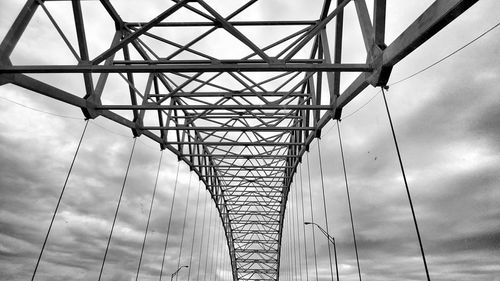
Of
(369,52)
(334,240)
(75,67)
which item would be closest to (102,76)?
(75,67)

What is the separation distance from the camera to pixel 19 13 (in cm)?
900

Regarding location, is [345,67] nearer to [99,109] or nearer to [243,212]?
[99,109]

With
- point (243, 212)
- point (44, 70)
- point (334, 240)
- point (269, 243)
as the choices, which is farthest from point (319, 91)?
point (269, 243)

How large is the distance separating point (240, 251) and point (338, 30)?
55.9 metres

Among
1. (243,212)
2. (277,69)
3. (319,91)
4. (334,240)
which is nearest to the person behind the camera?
(277,69)

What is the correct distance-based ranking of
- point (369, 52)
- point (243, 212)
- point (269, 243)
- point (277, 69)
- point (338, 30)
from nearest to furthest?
1. point (369, 52)
2. point (277, 69)
3. point (338, 30)
4. point (243, 212)
5. point (269, 243)

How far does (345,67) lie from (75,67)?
7664 millimetres

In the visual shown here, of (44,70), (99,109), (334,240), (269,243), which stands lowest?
(334,240)

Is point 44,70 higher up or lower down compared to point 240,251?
lower down

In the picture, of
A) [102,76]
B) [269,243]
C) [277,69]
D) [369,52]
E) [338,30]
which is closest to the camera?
[369,52]

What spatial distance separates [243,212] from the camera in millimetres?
47531

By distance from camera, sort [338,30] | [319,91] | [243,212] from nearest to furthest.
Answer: [338,30]
[319,91]
[243,212]

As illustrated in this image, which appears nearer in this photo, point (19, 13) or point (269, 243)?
point (19, 13)

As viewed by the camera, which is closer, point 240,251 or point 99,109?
point 99,109
